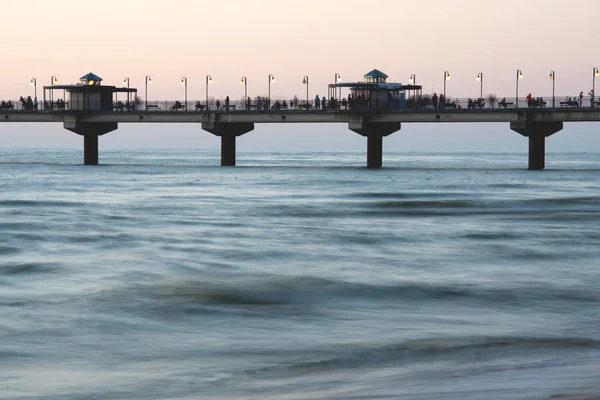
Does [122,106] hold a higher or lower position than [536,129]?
higher

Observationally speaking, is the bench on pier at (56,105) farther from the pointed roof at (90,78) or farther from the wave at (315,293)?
the wave at (315,293)

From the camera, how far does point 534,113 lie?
6694 cm

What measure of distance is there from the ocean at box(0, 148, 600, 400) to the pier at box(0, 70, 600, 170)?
92.7ft

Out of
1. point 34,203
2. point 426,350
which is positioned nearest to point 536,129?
point 34,203

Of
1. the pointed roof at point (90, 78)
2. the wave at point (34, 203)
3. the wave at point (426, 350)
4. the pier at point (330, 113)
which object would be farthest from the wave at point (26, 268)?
the pointed roof at point (90, 78)

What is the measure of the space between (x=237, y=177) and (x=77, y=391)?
197 ft

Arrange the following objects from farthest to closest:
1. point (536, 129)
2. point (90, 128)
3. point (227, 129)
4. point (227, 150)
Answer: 1. point (227, 150)
2. point (90, 128)
3. point (227, 129)
4. point (536, 129)

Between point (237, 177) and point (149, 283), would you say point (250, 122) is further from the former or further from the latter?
point (149, 283)

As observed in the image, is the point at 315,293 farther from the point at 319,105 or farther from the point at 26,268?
the point at 319,105

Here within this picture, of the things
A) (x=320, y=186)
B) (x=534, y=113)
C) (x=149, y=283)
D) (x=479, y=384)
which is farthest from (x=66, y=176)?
(x=479, y=384)

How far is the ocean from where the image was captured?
1136cm

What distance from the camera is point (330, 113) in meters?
72.4

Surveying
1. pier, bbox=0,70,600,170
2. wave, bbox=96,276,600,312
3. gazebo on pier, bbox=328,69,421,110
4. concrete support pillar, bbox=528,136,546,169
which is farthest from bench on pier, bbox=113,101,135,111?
wave, bbox=96,276,600,312

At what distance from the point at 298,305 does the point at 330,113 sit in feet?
182
